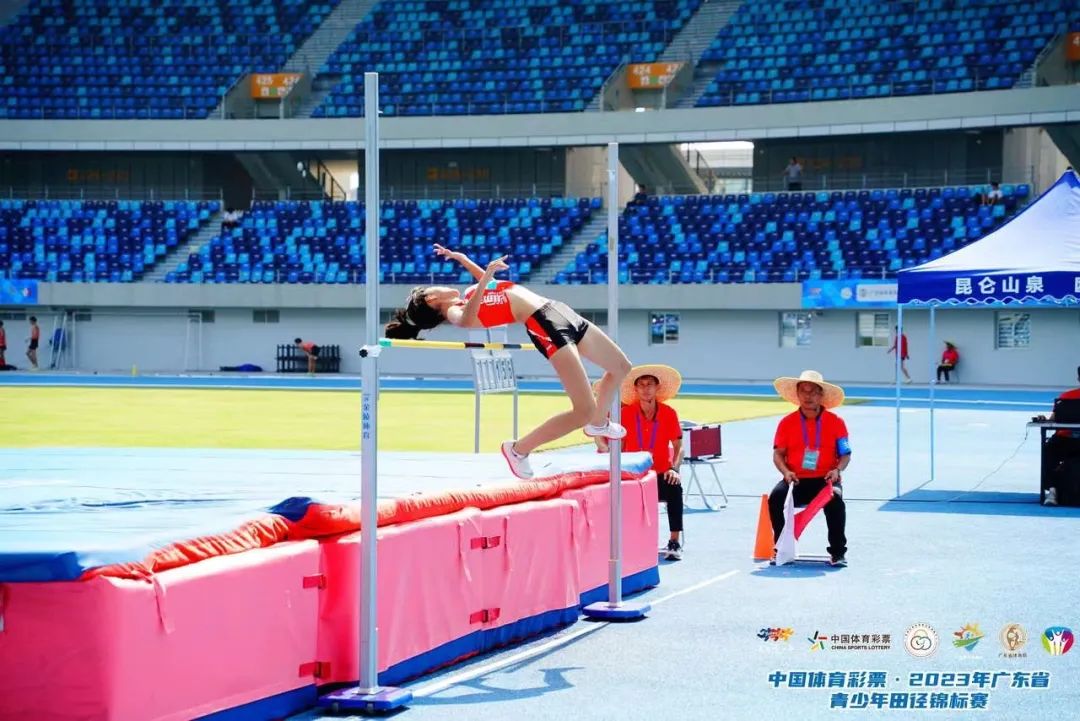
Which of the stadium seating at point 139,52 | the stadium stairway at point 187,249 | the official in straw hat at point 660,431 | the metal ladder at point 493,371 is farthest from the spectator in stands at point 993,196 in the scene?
the metal ladder at point 493,371

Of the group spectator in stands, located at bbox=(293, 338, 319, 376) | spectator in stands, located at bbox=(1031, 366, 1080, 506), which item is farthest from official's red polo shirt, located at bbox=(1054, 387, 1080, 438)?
spectator in stands, located at bbox=(293, 338, 319, 376)

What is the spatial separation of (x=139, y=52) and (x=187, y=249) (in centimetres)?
811

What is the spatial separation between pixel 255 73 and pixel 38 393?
62.9 feet

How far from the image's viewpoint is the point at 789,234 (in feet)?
135

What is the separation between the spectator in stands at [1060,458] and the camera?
1406cm

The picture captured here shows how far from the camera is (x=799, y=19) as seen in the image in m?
45.3

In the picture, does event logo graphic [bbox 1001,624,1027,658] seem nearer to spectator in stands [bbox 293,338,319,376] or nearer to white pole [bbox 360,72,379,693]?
white pole [bbox 360,72,379,693]

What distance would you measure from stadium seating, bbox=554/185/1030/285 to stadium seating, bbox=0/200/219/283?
13559 mm

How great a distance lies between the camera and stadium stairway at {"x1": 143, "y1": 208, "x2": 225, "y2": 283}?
1813 inches

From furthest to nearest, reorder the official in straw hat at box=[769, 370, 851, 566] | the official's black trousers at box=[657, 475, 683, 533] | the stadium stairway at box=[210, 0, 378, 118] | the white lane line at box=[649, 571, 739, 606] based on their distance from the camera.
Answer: the stadium stairway at box=[210, 0, 378, 118] < the official's black trousers at box=[657, 475, 683, 533] < the official in straw hat at box=[769, 370, 851, 566] < the white lane line at box=[649, 571, 739, 606]

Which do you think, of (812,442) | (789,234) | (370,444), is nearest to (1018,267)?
(812,442)

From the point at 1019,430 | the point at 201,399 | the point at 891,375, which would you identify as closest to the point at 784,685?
the point at 1019,430

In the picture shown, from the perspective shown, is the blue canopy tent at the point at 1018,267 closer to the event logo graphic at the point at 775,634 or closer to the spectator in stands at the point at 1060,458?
the spectator in stands at the point at 1060,458

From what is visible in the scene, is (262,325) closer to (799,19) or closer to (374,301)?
(799,19)
